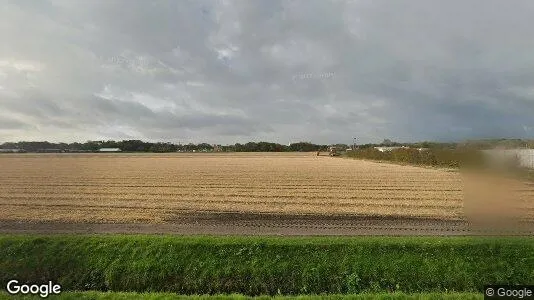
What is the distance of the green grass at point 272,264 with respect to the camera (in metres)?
11.6

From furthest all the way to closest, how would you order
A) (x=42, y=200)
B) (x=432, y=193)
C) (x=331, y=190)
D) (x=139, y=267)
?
1. (x=331, y=190)
2. (x=432, y=193)
3. (x=42, y=200)
4. (x=139, y=267)

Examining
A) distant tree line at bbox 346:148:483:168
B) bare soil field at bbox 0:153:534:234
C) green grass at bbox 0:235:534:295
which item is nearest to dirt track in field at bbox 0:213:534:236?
bare soil field at bbox 0:153:534:234

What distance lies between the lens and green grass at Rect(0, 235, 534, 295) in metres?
11.6

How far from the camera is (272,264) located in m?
12.4

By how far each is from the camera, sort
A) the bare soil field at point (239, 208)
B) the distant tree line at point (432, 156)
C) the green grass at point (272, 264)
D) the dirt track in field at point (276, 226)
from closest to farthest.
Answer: the green grass at point (272, 264) → the distant tree line at point (432, 156) → the dirt track in field at point (276, 226) → the bare soil field at point (239, 208)

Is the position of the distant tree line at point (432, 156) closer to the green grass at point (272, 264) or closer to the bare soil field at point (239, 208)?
the bare soil field at point (239, 208)

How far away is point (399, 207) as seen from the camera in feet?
82.5

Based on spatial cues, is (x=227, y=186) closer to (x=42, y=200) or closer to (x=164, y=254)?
(x=42, y=200)

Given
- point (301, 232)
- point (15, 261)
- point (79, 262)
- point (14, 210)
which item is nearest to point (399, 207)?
point (301, 232)

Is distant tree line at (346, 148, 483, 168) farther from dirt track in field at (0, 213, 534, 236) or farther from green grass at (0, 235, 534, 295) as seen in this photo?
dirt track in field at (0, 213, 534, 236)

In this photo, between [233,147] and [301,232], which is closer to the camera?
[301,232]

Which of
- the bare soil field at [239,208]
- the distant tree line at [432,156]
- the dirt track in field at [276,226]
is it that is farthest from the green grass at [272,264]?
the bare soil field at [239,208]

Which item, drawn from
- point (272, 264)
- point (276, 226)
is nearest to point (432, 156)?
point (276, 226)

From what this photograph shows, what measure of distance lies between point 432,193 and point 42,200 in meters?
31.3
